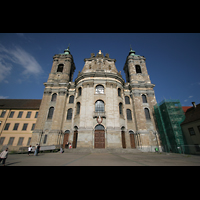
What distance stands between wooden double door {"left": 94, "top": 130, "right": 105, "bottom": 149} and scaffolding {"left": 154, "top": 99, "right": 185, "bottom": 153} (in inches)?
445

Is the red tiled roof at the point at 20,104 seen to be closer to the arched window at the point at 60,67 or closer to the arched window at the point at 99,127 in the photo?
the arched window at the point at 60,67

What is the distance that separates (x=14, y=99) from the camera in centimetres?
3750

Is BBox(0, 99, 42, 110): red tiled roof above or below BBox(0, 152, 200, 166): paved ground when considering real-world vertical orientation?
above

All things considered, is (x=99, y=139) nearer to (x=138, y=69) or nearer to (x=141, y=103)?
(x=141, y=103)

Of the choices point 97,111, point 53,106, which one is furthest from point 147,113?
point 53,106

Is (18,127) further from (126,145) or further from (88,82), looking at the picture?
(126,145)

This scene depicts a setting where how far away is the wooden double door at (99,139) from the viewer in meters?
19.3

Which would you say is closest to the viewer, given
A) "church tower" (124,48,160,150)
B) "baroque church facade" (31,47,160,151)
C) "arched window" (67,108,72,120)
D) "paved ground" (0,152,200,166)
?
"paved ground" (0,152,200,166)

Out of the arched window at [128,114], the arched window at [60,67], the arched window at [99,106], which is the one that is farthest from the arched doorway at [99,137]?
the arched window at [60,67]

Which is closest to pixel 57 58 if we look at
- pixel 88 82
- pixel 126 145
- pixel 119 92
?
pixel 88 82

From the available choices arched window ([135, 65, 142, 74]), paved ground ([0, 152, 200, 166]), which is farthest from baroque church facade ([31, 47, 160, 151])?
paved ground ([0, 152, 200, 166])

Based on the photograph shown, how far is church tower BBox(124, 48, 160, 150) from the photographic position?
21550 mm

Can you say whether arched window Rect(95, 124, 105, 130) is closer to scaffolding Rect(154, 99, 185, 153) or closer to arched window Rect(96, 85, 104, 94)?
arched window Rect(96, 85, 104, 94)

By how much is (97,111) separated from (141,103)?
10529 mm
